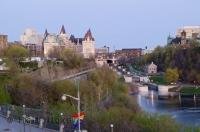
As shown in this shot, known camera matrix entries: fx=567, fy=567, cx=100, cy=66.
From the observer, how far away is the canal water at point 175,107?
36812 mm

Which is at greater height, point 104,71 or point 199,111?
point 104,71

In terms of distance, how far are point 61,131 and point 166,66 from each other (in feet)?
192

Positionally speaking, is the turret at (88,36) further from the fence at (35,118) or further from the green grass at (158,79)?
the fence at (35,118)

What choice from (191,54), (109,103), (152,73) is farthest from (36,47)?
(109,103)

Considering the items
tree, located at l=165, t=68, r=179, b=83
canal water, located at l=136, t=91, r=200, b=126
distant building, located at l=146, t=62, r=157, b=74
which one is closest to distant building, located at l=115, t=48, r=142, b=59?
distant building, located at l=146, t=62, r=157, b=74

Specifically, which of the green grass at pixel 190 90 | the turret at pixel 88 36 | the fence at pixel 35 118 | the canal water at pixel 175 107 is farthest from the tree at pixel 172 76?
the turret at pixel 88 36

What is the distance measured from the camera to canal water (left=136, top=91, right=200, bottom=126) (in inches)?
1449

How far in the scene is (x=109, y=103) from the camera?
30.7 meters

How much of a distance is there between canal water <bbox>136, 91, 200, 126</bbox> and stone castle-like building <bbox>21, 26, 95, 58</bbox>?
41799 mm

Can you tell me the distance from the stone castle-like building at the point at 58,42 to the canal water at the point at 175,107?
41.8 meters

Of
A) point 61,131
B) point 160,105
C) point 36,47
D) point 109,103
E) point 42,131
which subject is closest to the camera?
point 61,131

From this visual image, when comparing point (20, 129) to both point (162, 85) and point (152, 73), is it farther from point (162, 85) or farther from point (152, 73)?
point (152, 73)

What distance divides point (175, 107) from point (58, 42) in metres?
58.2

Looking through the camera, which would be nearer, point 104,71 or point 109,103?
point 109,103
